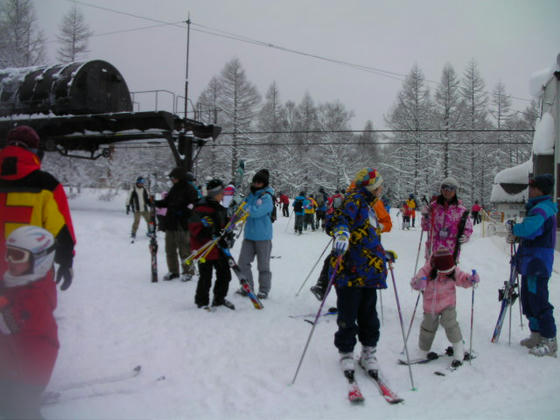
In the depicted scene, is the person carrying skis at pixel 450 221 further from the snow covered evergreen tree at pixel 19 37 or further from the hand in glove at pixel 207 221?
the snow covered evergreen tree at pixel 19 37

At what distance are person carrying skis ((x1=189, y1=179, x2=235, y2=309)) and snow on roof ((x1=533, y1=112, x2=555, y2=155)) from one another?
1018 centimetres

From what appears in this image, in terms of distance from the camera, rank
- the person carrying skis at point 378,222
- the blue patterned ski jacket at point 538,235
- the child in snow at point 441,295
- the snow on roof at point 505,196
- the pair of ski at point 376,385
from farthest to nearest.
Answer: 1. the snow on roof at point 505,196
2. the blue patterned ski jacket at point 538,235
3. the child in snow at point 441,295
4. the person carrying skis at point 378,222
5. the pair of ski at point 376,385

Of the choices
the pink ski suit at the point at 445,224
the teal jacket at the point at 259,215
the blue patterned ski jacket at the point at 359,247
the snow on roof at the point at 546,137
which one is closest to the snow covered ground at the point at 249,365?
the blue patterned ski jacket at the point at 359,247

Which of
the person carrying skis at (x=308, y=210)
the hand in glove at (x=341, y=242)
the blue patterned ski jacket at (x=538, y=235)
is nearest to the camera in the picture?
the hand in glove at (x=341, y=242)

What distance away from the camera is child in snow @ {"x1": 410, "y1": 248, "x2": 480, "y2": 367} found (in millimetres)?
3621

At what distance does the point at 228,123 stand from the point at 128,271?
88.3ft

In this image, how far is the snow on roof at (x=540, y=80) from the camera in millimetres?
10555

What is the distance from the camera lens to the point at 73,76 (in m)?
14.4

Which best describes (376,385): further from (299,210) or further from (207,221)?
(299,210)

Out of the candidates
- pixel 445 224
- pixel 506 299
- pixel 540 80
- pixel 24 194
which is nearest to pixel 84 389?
pixel 24 194

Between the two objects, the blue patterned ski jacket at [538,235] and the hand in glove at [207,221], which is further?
the hand in glove at [207,221]

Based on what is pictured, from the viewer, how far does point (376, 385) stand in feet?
10.3

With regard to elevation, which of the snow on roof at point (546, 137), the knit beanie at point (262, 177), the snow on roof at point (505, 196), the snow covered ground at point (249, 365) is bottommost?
the snow covered ground at point (249, 365)

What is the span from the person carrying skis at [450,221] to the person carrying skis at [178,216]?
4.09 m
